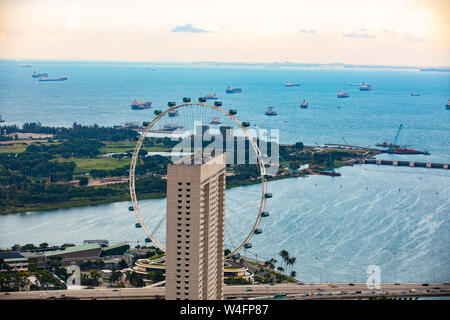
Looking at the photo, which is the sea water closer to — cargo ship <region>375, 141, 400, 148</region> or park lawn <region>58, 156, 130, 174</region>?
cargo ship <region>375, 141, 400, 148</region>

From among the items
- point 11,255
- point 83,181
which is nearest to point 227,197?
point 83,181

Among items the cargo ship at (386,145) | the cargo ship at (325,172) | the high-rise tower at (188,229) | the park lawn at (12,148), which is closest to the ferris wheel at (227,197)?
the high-rise tower at (188,229)

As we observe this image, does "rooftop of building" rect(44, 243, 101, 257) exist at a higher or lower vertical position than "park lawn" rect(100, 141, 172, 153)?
lower

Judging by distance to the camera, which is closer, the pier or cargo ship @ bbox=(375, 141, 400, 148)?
the pier

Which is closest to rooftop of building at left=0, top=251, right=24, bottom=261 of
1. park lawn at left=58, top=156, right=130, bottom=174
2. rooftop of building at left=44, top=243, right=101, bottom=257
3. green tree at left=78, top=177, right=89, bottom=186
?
rooftop of building at left=44, top=243, right=101, bottom=257

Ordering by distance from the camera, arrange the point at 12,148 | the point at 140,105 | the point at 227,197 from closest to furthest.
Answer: the point at 227,197
the point at 12,148
the point at 140,105

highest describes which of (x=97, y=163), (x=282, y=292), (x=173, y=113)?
(x=173, y=113)

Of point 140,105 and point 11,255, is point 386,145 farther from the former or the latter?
point 11,255
